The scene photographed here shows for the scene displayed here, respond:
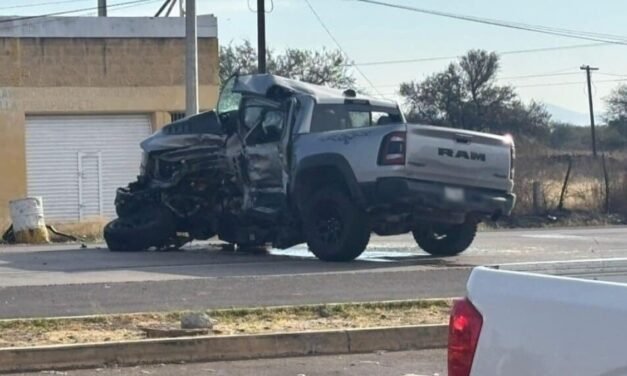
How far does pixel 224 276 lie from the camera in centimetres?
1446

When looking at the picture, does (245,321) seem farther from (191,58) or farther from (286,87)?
(191,58)

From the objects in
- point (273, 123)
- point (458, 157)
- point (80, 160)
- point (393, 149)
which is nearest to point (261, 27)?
point (80, 160)

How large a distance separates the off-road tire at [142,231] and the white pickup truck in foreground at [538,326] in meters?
13.8

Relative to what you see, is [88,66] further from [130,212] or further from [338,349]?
[338,349]

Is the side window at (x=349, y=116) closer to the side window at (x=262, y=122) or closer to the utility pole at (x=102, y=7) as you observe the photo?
the side window at (x=262, y=122)

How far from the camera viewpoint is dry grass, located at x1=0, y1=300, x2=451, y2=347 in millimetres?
9992

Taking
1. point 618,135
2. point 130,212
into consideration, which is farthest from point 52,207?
point 618,135

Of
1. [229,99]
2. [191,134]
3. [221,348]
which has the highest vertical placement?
[229,99]

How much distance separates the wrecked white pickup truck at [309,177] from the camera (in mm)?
15695

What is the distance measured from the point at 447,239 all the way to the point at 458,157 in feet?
6.99

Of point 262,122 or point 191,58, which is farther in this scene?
point 191,58

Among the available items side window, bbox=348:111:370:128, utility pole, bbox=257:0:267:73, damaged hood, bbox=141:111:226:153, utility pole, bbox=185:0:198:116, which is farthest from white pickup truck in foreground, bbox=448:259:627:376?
utility pole, bbox=257:0:267:73

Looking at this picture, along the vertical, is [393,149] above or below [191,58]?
below

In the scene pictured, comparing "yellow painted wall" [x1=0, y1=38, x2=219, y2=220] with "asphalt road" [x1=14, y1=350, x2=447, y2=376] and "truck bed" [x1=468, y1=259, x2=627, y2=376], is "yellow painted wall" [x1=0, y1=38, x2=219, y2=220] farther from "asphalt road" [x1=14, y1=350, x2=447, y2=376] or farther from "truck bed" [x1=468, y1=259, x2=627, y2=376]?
"truck bed" [x1=468, y1=259, x2=627, y2=376]
